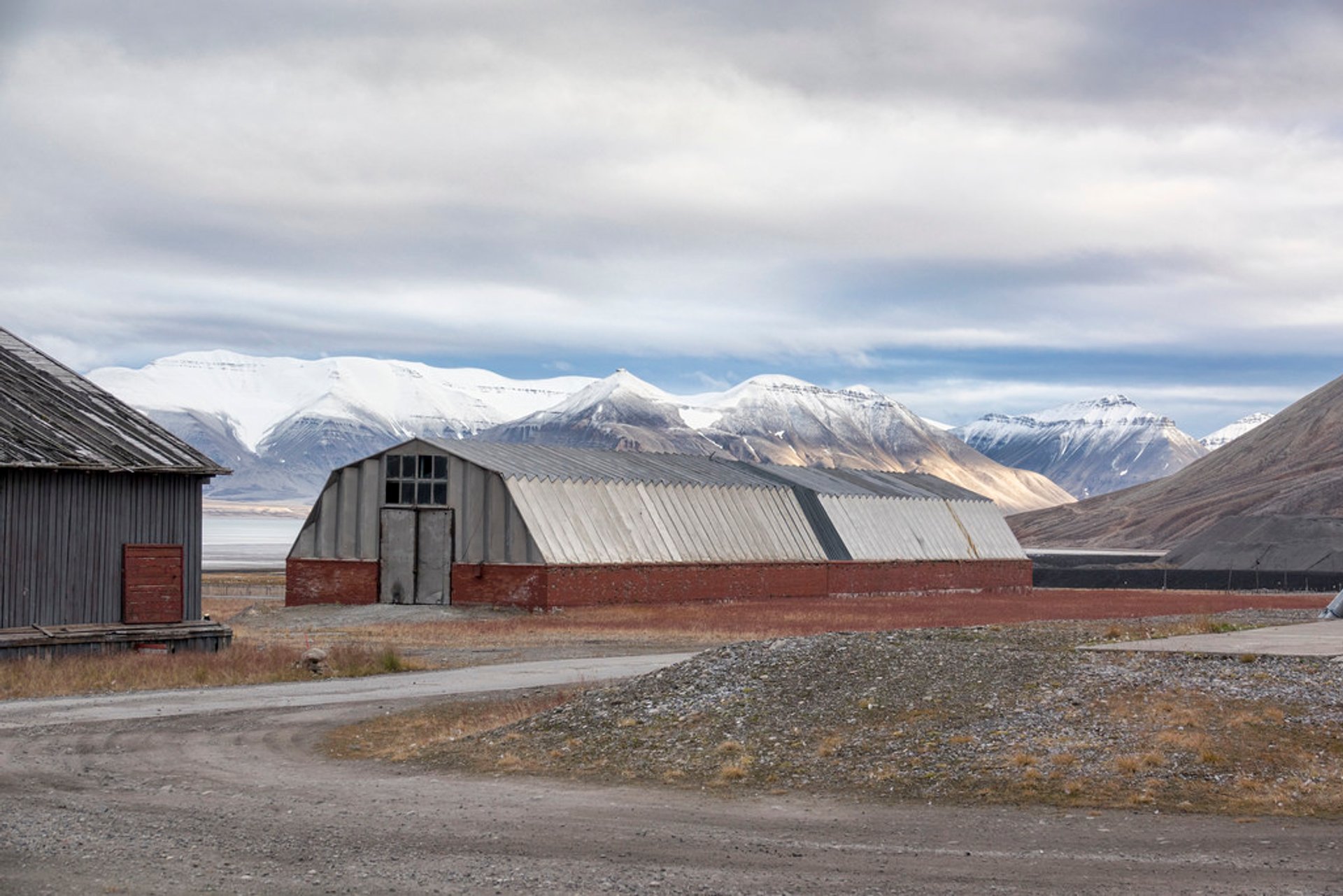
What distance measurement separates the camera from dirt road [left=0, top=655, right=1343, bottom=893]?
1261 centimetres

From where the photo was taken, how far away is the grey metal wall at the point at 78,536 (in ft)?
109

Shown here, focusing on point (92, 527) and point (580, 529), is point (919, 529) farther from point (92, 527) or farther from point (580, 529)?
point (92, 527)

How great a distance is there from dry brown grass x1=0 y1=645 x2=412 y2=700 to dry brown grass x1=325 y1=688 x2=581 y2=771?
6.08m

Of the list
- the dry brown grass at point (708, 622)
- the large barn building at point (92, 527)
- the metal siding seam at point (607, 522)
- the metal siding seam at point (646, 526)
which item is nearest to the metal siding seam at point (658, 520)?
the metal siding seam at point (646, 526)

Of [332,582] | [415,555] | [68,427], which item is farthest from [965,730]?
[332,582]

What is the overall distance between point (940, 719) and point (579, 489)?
136ft

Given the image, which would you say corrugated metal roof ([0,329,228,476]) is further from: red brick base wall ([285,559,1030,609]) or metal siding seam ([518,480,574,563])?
metal siding seam ([518,480,574,563])

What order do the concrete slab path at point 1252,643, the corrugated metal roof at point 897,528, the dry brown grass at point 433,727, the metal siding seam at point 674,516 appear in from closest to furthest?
the dry brown grass at point 433,727, the concrete slab path at point 1252,643, the metal siding seam at point 674,516, the corrugated metal roof at point 897,528

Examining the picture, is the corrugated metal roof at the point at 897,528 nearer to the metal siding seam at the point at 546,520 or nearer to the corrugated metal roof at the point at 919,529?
the corrugated metal roof at the point at 919,529

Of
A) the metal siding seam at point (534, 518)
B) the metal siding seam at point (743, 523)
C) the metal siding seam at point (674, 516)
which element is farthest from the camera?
Answer: the metal siding seam at point (743, 523)

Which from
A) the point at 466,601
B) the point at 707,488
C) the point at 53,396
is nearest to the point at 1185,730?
the point at 53,396

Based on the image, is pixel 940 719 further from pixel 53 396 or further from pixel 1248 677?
pixel 53 396

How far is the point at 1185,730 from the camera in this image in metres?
17.9

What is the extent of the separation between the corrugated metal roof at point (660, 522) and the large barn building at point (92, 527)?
19.5 meters
